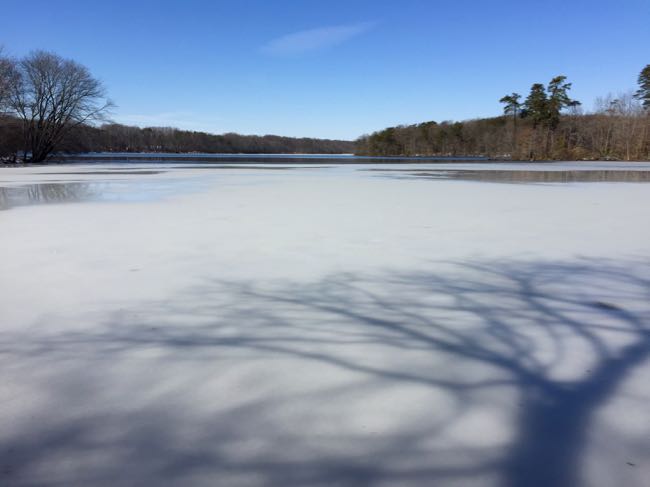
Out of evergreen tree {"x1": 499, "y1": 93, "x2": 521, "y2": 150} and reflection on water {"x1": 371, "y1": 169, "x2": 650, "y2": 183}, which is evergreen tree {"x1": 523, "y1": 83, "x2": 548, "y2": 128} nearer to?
evergreen tree {"x1": 499, "y1": 93, "x2": 521, "y2": 150}

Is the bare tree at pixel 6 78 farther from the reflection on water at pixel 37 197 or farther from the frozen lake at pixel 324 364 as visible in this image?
the frozen lake at pixel 324 364

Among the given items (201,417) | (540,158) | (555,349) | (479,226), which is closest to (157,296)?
(201,417)

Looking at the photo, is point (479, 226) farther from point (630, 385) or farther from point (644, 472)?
point (644, 472)

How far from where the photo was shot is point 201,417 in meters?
1.41

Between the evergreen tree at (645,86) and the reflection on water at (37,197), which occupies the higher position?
the evergreen tree at (645,86)

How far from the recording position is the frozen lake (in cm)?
121

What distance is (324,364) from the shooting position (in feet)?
5.83

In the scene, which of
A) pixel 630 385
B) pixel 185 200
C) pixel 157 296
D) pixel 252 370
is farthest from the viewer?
pixel 185 200

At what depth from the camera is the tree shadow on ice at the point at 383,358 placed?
1194mm

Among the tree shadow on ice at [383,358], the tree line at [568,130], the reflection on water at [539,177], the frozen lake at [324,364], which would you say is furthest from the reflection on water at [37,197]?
the tree line at [568,130]

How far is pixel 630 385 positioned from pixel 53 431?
2.15m

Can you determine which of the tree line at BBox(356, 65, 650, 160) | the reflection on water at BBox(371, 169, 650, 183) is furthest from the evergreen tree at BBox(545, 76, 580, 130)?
the reflection on water at BBox(371, 169, 650, 183)

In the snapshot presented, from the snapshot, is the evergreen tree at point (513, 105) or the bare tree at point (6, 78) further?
A: the evergreen tree at point (513, 105)

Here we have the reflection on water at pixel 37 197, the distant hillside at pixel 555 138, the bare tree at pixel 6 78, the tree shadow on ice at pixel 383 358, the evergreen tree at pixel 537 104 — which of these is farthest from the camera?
the evergreen tree at pixel 537 104
